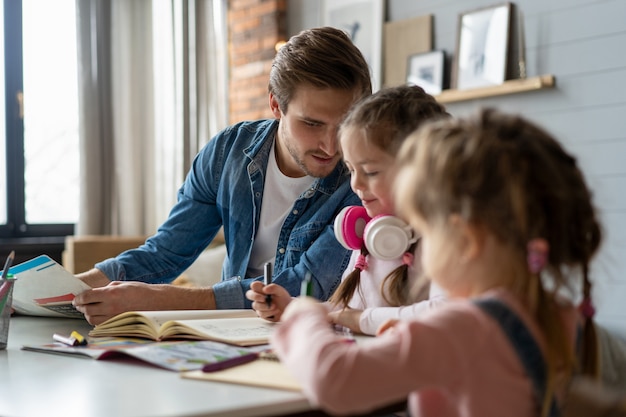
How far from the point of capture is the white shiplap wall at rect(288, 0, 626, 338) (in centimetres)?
323

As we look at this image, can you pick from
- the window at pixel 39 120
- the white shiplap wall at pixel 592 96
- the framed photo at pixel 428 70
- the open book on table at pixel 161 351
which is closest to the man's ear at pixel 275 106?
the open book on table at pixel 161 351

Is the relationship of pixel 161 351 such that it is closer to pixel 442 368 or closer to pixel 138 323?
pixel 138 323

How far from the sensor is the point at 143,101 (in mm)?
5004

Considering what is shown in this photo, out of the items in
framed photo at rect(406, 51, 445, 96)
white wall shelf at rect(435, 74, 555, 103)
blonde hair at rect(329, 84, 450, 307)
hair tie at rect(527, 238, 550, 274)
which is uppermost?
framed photo at rect(406, 51, 445, 96)

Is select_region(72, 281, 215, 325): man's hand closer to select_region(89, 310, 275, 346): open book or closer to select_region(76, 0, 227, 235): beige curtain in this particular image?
select_region(89, 310, 275, 346): open book

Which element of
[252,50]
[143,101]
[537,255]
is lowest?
[537,255]

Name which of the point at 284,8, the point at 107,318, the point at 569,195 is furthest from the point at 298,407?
the point at 284,8

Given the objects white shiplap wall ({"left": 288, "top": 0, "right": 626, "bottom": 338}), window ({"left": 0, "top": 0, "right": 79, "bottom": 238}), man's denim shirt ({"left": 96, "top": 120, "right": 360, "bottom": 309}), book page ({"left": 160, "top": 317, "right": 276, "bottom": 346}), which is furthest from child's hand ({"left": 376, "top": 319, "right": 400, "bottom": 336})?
window ({"left": 0, "top": 0, "right": 79, "bottom": 238})

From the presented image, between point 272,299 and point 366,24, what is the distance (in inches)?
129

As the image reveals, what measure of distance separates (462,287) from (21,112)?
4262 mm

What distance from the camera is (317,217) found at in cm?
184

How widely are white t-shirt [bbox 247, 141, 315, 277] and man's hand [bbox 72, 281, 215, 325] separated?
28 centimetres

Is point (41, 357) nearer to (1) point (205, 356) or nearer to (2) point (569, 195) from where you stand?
(1) point (205, 356)

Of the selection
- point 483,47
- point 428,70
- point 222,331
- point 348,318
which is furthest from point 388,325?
point 428,70
